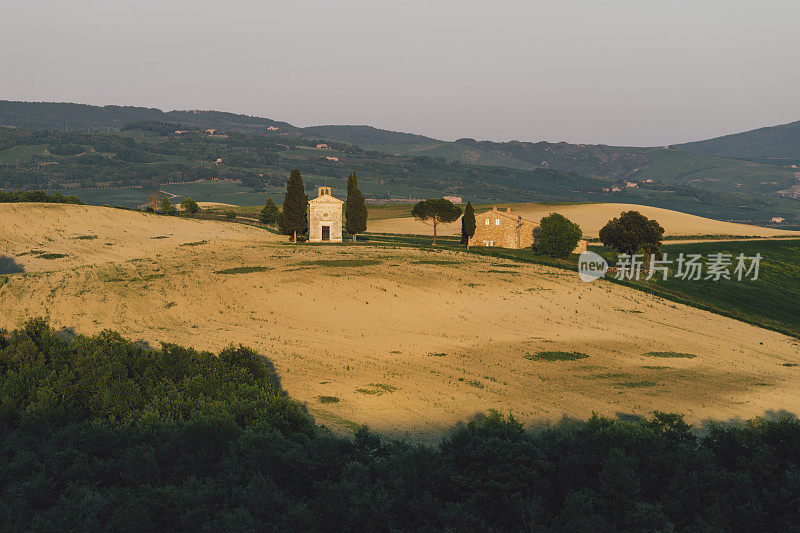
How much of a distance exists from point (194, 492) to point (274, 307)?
3364 cm

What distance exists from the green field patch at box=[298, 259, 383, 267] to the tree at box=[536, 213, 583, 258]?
30.9m

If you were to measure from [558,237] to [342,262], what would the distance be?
36.0 meters

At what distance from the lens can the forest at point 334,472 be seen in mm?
17219

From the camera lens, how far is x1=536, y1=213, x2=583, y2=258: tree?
8888cm

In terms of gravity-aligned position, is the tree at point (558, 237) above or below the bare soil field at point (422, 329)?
above

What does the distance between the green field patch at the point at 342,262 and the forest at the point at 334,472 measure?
1686 inches

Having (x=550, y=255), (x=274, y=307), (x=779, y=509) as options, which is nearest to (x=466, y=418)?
(x=779, y=509)

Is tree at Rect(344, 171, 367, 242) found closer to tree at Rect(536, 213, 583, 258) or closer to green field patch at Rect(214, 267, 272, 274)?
tree at Rect(536, 213, 583, 258)

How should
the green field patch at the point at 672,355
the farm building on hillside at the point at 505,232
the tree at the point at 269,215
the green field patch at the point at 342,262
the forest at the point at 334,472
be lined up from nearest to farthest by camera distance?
1. the forest at the point at 334,472
2. the green field patch at the point at 672,355
3. the green field patch at the point at 342,262
4. the farm building on hillside at the point at 505,232
5. the tree at the point at 269,215

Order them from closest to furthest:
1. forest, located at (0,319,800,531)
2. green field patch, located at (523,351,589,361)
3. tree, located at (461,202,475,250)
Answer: forest, located at (0,319,800,531) → green field patch, located at (523,351,589,361) → tree, located at (461,202,475,250)

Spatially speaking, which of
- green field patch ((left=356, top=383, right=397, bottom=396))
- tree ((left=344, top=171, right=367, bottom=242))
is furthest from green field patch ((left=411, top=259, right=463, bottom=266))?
green field patch ((left=356, top=383, right=397, bottom=396))

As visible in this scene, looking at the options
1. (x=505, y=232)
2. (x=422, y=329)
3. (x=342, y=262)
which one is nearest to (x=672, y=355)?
(x=422, y=329)

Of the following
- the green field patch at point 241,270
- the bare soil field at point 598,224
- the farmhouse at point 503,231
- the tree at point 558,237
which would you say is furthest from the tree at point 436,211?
the green field patch at point 241,270

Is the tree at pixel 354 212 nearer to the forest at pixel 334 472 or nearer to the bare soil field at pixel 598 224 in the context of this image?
the bare soil field at pixel 598 224
